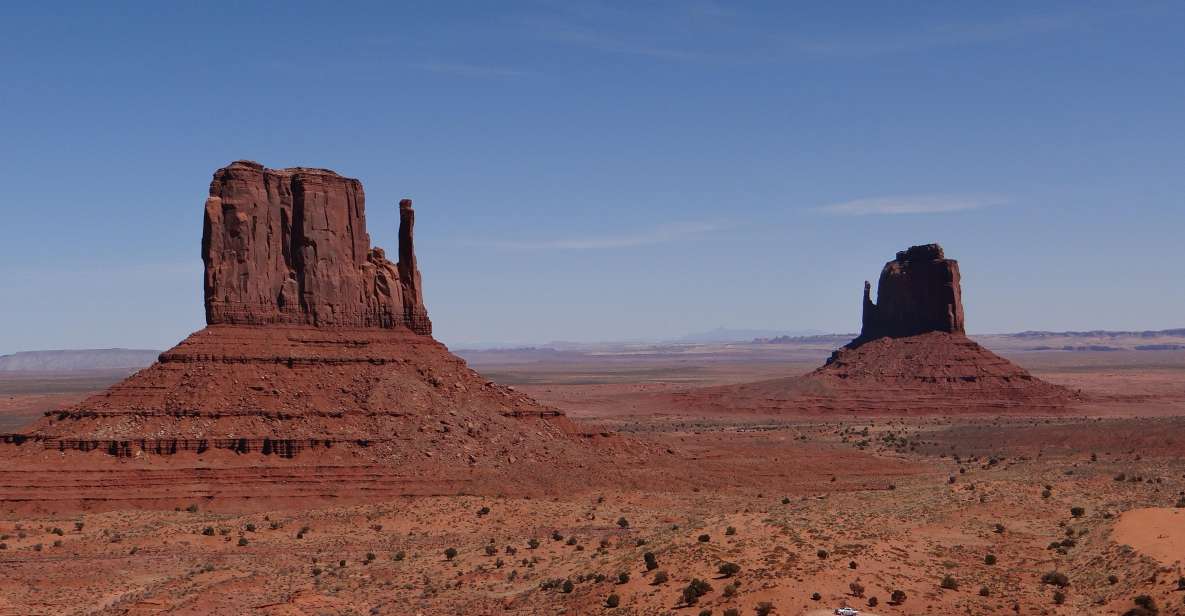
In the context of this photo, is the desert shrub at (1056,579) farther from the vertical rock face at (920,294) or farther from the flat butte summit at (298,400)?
the vertical rock face at (920,294)

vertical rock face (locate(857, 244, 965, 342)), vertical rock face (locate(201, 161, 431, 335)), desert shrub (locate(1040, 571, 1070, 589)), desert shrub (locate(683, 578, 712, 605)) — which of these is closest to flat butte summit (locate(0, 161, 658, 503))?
vertical rock face (locate(201, 161, 431, 335))

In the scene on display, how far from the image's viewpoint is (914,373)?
130375 mm

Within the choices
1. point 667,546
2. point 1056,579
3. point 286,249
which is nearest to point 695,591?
point 667,546

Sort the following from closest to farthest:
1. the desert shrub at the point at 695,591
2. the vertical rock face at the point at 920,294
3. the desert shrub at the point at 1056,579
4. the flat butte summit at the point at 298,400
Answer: the desert shrub at the point at 695,591, the desert shrub at the point at 1056,579, the flat butte summit at the point at 298,400, the vertical rock face at the point at 920,294

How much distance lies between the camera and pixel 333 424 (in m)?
60.7

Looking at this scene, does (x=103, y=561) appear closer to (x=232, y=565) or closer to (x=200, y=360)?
(x=232, y=565)

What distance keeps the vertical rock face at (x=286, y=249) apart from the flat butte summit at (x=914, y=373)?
230 feet

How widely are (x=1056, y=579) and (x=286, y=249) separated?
1653 inches

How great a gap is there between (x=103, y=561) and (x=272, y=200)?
23318mm

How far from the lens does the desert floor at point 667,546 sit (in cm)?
3375

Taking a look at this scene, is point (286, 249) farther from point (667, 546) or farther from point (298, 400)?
point (667, 546)

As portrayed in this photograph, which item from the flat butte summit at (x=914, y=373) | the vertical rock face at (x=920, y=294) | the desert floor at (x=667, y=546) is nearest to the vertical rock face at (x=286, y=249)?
the desert floor at (x=667, y=546)

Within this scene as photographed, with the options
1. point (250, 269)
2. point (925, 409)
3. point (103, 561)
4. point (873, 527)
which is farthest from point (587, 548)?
point (925, 409)

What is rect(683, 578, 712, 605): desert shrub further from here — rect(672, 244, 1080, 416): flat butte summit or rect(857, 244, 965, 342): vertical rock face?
rect(857, 244, 965, 342): vertical rock face
